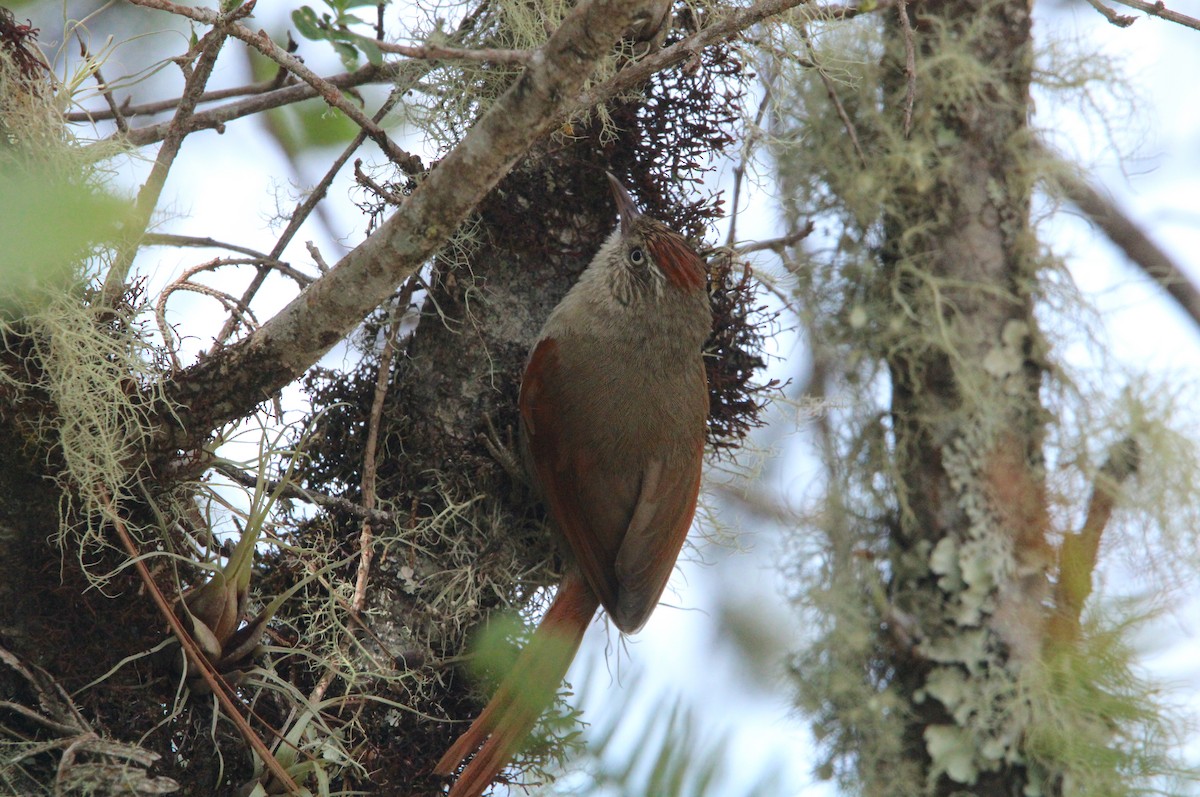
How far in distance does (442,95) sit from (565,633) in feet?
4.65

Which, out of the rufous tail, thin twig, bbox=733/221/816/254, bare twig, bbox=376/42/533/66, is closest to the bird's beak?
thin twig, bbox=733/221/816/254

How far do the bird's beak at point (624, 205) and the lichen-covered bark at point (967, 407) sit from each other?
97cm

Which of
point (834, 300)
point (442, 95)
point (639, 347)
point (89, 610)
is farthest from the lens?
point (834, 300)

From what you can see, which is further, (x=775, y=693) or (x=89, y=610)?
(x=775, y=693)

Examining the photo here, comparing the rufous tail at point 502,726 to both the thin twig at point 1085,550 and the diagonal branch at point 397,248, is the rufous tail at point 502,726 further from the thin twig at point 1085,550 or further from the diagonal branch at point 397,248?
the thin twig at point 1085,550

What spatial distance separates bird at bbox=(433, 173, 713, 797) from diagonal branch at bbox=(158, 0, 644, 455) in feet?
2.40

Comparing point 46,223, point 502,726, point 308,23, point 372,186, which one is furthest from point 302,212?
point 46,223

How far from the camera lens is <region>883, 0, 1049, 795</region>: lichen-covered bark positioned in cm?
297

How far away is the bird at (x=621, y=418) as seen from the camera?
2.71m

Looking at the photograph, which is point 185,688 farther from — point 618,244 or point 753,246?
point 753,246

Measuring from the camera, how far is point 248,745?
2.07 meters

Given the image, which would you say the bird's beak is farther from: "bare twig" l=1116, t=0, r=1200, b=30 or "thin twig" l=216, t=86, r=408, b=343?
"bare twig" l=1116, t=0, r=1200, b=30

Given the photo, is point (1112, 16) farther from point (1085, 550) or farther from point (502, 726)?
point (502, 726)

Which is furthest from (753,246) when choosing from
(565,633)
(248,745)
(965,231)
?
(248,745)
